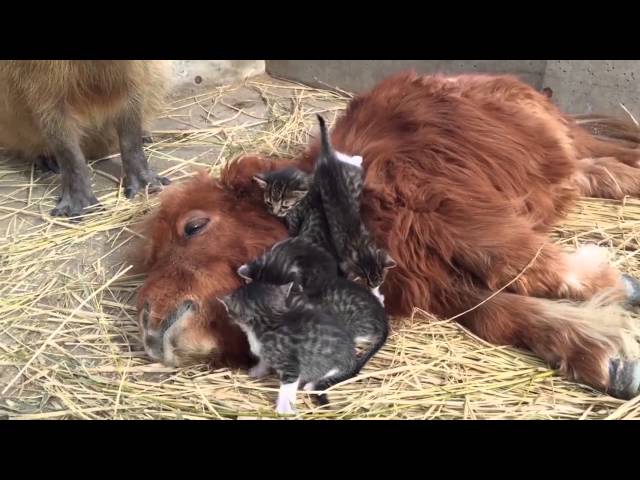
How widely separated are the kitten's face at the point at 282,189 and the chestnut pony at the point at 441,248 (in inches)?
3.3

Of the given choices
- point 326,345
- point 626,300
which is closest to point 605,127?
point 626,300

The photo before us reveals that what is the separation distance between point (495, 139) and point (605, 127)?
66.6 inches

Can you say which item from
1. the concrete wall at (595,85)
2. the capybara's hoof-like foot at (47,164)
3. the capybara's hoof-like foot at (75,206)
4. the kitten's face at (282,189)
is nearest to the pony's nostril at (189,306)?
the kitten's face at (282,189)

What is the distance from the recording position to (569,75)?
517 cm

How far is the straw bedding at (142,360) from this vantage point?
269 cm

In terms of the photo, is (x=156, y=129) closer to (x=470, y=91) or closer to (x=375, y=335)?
(x=470, y=91)

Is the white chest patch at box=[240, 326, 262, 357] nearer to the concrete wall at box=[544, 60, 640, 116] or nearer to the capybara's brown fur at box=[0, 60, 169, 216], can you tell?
the capybara's brown fur at box=[0, 60, 169, 216]

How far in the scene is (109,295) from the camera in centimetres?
362

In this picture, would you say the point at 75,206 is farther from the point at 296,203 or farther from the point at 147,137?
the point at 296,203

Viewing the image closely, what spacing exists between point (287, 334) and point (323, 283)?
1.04 feet

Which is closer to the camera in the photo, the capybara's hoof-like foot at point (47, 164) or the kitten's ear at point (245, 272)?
the kitten's ear at point (245, 272)

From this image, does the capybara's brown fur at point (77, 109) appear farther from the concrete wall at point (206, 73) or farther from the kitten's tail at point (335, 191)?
the kitten's tail at point (335, 191)

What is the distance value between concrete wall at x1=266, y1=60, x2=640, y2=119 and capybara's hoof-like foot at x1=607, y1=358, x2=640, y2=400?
9.48 feet

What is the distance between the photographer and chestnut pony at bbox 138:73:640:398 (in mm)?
2826
